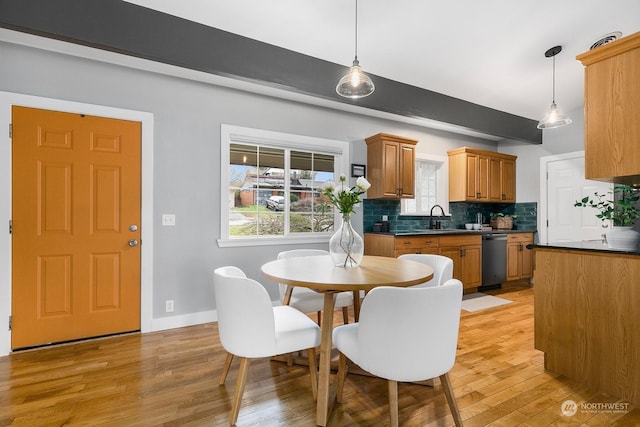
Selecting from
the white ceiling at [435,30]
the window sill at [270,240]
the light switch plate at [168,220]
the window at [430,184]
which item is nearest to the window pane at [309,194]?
the window sill at [270,240]

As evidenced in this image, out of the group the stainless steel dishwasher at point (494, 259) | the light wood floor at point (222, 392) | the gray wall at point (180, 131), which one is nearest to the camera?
the light wood floor at point (222, 392)

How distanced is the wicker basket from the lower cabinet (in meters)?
1.22

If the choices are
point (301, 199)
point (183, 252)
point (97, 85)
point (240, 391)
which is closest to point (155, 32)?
point (97, 85)

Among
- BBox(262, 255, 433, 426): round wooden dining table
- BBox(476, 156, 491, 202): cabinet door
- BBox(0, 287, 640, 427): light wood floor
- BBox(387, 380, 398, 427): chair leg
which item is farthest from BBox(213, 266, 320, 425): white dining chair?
BBox(476, 156, 491, 202): cabinet door

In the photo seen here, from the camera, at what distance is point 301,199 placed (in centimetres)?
391

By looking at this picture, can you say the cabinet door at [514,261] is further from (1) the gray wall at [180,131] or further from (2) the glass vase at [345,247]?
(2) the glass vase at [345,247]

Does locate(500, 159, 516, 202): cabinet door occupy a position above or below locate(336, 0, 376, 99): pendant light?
below

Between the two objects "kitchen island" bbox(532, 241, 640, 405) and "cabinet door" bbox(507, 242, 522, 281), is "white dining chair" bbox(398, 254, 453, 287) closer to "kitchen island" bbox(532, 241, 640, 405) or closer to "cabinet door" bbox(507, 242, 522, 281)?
"kitchen island" bbox(532, 241, 640, 405)

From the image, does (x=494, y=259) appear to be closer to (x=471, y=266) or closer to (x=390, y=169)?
(x=471, y=266)

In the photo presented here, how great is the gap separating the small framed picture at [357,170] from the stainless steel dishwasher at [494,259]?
2.03 m

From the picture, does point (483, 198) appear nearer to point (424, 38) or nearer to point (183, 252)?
point (424, 38)

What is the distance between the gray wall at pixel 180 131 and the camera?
2.63m

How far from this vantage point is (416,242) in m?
3.94

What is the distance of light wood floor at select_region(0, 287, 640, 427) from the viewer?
169cm
